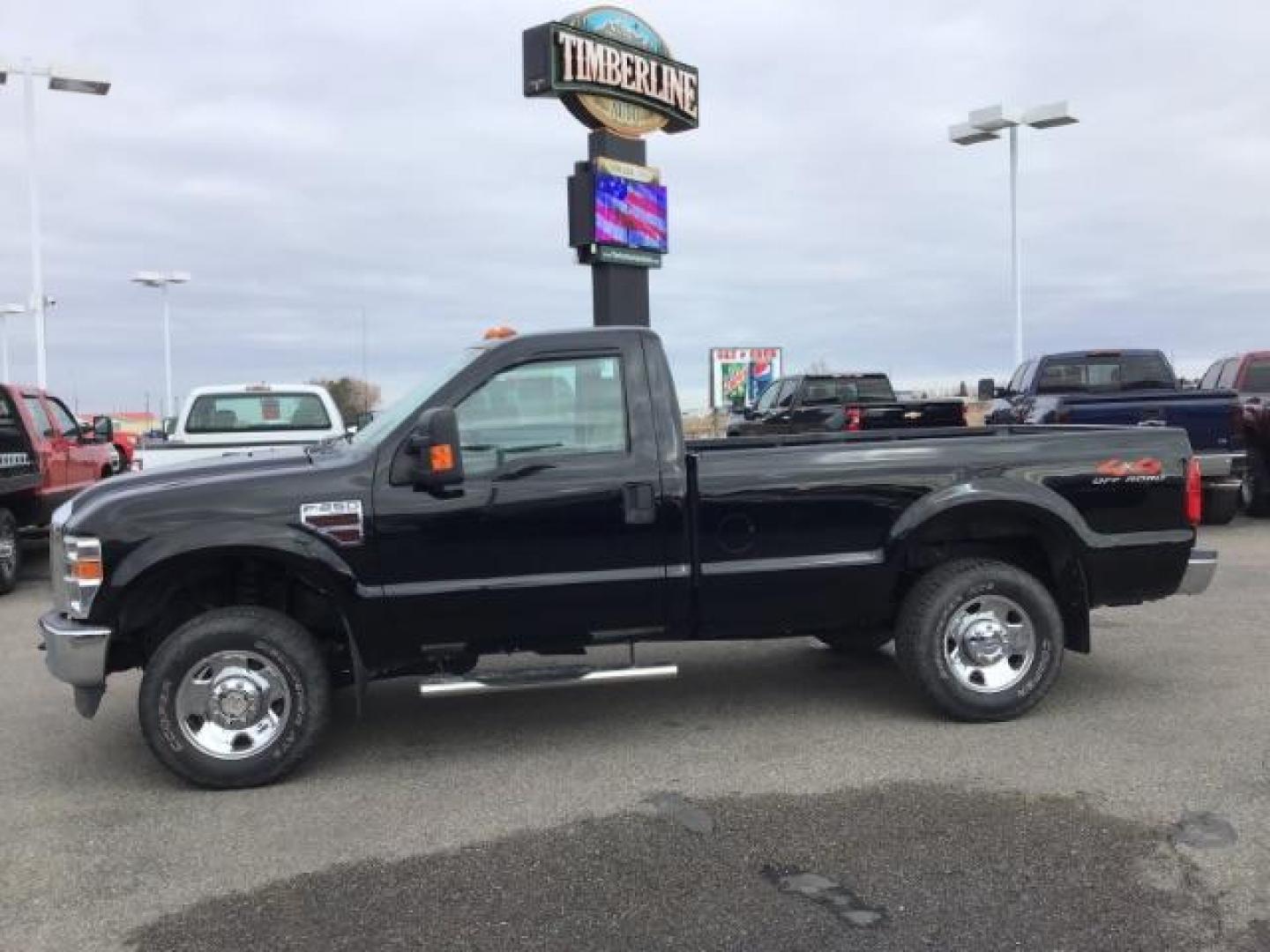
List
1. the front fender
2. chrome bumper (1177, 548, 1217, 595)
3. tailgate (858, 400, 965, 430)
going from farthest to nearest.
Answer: tailgate (858, 400, 965, 430) → chrome bumper (1177, 548, 1217, 595) → the front fender

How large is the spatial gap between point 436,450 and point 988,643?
2745 millimetres

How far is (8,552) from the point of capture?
1039 cm

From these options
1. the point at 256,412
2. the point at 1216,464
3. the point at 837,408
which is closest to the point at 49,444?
the point at 256,412

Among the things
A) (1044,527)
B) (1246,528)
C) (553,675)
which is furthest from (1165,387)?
(553,675)

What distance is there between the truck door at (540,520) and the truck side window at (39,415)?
8191 millimetres

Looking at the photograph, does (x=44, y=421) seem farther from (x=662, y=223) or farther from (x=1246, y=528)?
(x=1246, y=528)

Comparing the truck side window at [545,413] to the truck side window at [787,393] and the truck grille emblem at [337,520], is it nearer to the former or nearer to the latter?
the truck grille emblem at [337,520]

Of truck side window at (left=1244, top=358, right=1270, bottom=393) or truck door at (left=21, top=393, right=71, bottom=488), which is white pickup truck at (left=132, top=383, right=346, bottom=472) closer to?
truck door at (left=21, top=393, right=71, bottom=488)

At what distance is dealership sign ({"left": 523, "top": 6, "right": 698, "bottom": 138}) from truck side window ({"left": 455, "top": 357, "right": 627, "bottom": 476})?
11.6 meters

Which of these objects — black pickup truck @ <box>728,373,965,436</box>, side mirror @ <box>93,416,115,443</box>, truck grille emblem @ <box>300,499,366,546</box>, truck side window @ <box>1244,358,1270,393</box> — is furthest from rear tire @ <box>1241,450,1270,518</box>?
side mirror @ <box>93,416,115,443</box>

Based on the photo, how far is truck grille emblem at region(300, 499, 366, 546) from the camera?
16.0 feet

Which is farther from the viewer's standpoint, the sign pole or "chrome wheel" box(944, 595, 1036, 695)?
the sign pole

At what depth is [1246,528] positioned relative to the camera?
12.7 meters

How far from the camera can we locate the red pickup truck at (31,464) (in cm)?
1055
